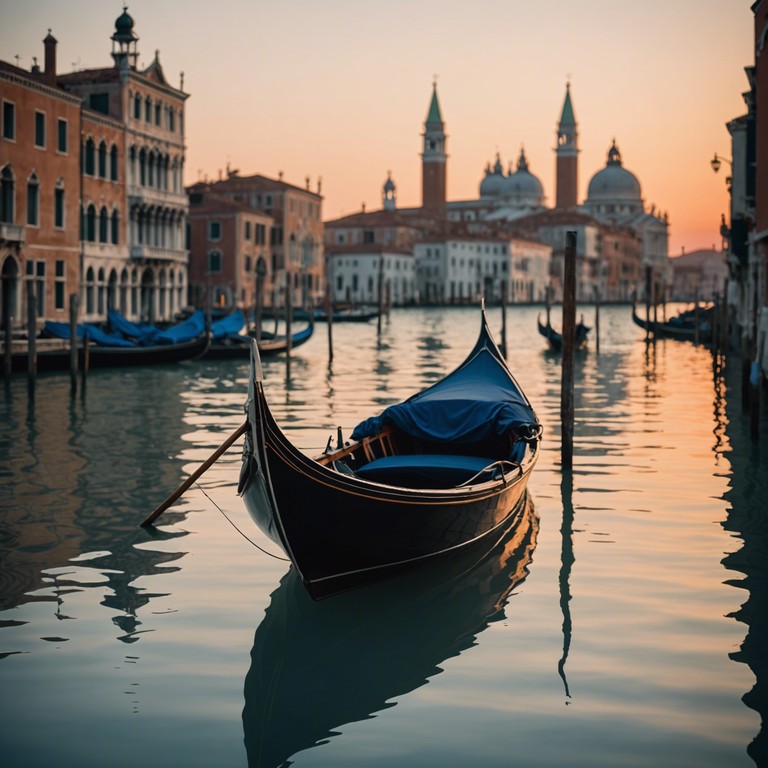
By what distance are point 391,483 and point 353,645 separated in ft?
7.12

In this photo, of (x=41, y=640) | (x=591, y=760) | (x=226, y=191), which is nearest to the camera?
(x=591, y=760)

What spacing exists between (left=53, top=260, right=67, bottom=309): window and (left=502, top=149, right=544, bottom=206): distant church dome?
79.8 metres

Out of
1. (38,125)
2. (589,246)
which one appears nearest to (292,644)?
(38,125)

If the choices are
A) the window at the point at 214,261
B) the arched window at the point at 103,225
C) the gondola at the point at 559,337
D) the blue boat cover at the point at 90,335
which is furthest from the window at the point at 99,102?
the window at the point at 214,261

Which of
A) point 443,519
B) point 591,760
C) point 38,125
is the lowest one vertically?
point 591,760

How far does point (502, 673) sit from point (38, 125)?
937 inches

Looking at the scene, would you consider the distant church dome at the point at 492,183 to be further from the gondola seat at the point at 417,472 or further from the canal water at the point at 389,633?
the gondola seat at the point at 417,472

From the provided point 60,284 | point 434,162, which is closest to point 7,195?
point 60,284

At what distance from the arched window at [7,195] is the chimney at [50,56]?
224 inches

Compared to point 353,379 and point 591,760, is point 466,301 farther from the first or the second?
point 591,760

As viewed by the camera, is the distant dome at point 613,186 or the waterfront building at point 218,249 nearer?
the waterfront building at point 218,249

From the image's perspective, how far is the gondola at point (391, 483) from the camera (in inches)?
219

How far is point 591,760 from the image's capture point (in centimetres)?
409

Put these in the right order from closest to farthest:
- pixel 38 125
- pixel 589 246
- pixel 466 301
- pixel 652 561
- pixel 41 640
Result: 1. pixel 41 640
2. pixel 652 561
3. pixel 38 125
4. pixel 466 301
5. pixel 589 246
